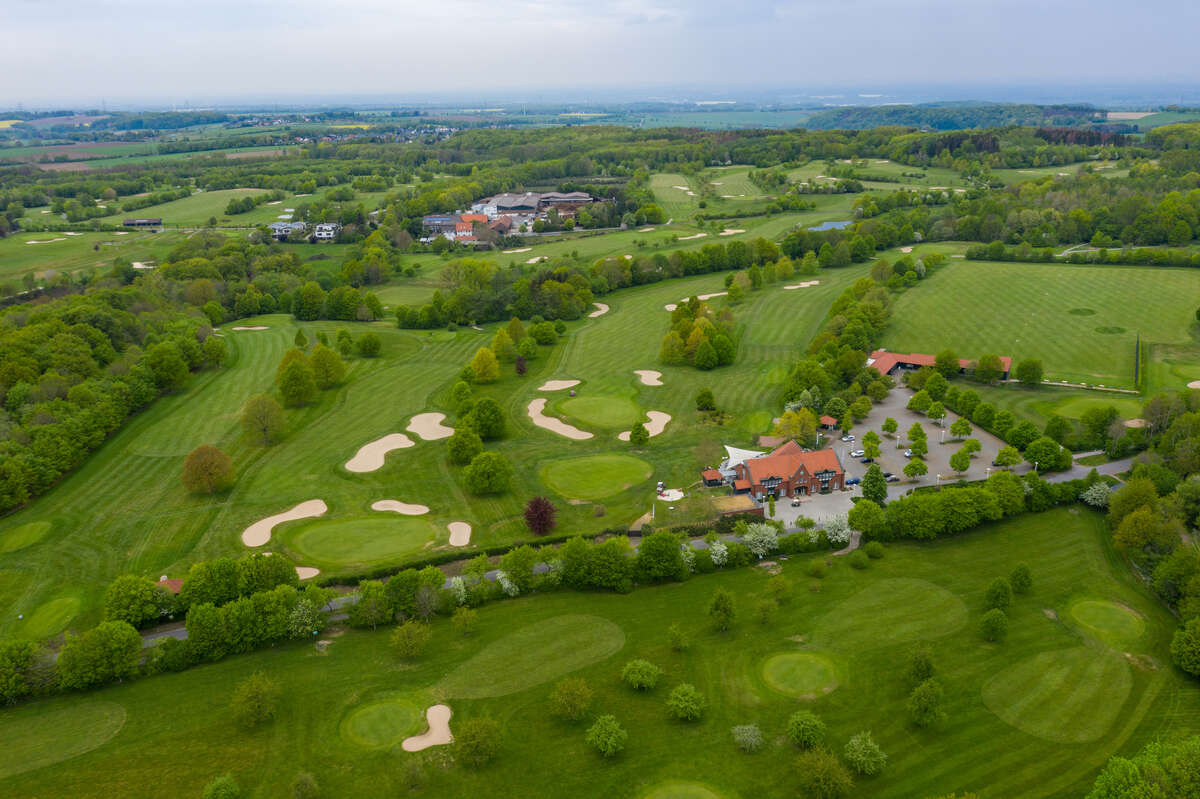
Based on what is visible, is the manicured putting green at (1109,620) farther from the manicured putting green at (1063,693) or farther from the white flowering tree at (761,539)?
the white flowering tree at (761,539)

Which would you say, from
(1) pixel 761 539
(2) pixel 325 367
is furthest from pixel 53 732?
(2) pixel 325 367

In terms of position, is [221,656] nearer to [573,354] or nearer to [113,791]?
[113,791]

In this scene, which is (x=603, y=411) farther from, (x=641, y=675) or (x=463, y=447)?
(x=641, y=675)

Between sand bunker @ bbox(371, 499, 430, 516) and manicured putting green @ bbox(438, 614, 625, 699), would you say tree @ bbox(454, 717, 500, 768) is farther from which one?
sand bunker @ bbox(371, 499, 430, 516)

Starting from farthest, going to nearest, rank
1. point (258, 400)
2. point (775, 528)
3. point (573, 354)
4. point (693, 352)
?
1. point (573, 354)
2. point (693, 352)
3. point (258, 400)
4. point (775, 528)

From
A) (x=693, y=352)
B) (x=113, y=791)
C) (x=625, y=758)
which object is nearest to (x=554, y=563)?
(x=625, y=758)

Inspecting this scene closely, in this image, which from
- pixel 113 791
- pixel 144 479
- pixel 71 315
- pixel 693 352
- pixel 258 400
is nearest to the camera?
pixel 113 791
